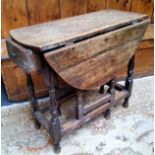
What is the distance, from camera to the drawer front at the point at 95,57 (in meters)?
1.08

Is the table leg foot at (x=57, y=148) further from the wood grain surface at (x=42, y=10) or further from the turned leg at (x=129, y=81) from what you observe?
the wood grain surface at (x=42, y=10)

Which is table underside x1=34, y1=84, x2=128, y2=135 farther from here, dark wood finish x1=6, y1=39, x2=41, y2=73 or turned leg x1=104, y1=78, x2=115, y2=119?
dark wood finish x1=6, y1=39, x2=41, y2=73

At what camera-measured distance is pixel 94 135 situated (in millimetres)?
1559

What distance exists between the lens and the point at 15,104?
6.26 feet

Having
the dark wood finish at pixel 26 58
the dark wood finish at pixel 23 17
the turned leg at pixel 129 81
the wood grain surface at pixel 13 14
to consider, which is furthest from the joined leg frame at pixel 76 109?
the wood grain surface at pixel 13 14

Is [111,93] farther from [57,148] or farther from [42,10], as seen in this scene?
[42,10]

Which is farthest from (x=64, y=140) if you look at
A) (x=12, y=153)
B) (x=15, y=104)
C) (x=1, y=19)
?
(x=1, y=19)

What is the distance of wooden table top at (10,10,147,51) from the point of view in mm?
1036

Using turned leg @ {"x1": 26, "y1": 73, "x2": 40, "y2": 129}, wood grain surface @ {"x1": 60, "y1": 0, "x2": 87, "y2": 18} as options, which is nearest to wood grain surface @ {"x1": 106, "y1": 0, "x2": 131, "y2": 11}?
wood grain surface @ {"x1": 60, "y1": 0, "x2": 87, "y2": 18}

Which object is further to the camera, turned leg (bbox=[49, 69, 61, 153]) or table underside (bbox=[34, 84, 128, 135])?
table underside (bbox=[34, 84, 128, 135])

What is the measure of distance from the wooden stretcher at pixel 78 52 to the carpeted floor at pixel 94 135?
120 mm

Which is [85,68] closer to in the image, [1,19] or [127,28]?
[127,28]

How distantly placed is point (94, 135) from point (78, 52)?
0.73 metres

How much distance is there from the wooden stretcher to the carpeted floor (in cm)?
12
